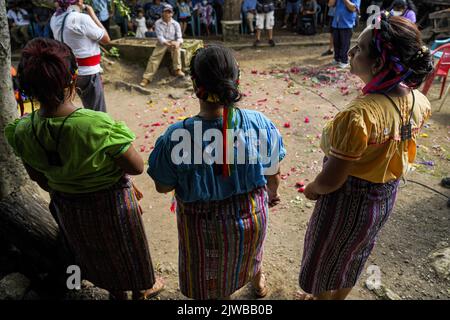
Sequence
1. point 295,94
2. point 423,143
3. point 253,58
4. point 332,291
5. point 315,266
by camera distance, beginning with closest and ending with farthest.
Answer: point 315,266 → point 332,291 → point 423,143 → point 295,94 → point 253,58

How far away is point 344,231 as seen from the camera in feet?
6.72

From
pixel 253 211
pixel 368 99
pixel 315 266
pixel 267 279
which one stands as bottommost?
pixel 267 279

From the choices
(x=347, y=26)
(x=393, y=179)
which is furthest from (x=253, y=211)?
(x=347, y=26)

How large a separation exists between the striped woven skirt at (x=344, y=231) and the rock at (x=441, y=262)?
3.43 ft

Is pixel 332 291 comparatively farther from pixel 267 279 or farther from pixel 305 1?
pixel 305 1

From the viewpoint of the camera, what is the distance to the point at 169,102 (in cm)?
682

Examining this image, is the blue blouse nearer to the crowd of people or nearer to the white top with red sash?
the crowd of people

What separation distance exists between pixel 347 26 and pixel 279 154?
690cm

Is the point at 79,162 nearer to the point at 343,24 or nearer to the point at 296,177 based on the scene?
the point at 296,177

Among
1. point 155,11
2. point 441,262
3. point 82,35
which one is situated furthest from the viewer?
point 155,11

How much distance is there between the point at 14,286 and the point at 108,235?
0.98 m

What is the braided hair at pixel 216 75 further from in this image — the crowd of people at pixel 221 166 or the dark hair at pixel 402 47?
the dark hair at pixel 402 47

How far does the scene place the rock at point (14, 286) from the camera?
8.29 ft

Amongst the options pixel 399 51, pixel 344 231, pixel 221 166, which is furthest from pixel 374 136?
pixel 221 166
